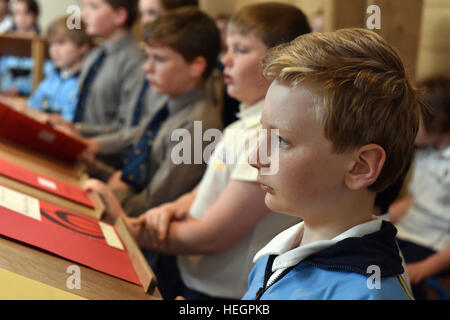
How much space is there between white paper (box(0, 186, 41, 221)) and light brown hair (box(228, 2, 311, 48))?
→ 512mm

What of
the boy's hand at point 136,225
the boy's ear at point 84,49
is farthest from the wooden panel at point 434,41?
the boy's ear at point 84,49

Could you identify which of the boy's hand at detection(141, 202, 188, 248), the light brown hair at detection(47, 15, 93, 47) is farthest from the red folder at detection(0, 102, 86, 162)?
the light brown hair at detection(47, 15, 93, 47)

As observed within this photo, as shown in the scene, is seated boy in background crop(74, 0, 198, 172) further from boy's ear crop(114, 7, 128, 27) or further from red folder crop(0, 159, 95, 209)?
red folder crop(0, 159, 95, 209)

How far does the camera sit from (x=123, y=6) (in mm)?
3043

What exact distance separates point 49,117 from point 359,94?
1.90 meters

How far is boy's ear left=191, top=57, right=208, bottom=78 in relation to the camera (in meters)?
1.94

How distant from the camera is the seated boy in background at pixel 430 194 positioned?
6.83 feet

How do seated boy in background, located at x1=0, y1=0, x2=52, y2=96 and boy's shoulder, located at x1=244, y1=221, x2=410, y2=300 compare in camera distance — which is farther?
seated boy in background, located at x1=0, y1=0, x2=52, y2=96

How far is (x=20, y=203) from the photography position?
3.51 feet

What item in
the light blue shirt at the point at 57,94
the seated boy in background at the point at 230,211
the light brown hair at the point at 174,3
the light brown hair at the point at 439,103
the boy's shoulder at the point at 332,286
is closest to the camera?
the boy's shoulder at the point at 332,286

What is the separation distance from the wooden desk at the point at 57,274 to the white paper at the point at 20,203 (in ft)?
0.47

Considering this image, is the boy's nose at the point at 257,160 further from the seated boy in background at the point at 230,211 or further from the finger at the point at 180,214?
the finger at the point at 180,214

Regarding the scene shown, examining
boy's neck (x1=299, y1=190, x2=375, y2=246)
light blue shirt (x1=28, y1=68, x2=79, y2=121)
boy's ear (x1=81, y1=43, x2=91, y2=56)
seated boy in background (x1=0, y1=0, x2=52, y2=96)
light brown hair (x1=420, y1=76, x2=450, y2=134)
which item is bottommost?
seated boy in background (x1=0, y1=0, x2=52, y2=96)

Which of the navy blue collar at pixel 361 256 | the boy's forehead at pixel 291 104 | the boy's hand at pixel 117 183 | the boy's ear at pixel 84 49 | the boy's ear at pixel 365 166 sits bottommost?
the boy's hand at pixel 117 183
